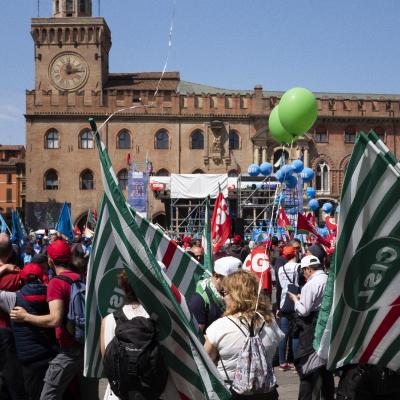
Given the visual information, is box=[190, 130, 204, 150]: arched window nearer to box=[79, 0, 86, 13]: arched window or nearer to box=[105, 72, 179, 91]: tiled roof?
box=[105, 72, 179, 91]: tiled roof

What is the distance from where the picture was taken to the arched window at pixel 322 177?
156 ft

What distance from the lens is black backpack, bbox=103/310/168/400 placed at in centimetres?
370

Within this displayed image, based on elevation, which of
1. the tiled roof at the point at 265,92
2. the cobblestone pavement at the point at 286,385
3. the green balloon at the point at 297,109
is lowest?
the cobblestone pavement at the point at 286,385

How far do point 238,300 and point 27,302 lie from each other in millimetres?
1852

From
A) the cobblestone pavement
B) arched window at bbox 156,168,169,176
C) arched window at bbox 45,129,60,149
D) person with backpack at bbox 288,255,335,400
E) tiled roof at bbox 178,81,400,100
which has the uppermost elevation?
tiled roof at bbox 178,81,400,100

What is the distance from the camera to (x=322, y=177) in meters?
47.8

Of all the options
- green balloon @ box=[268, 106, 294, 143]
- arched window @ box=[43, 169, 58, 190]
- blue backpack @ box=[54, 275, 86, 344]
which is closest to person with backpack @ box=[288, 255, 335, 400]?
blue backpack @ box=[54, 275, 86, 344]

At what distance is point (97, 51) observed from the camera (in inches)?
1906

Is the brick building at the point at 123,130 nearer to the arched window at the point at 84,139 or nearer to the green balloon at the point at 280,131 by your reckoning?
the arched window at the point at 84,139

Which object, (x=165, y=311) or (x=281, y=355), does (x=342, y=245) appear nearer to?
(x=165, y=311)

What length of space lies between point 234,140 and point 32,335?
4263 cm

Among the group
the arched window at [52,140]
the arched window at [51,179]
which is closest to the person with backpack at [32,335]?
the arched window at [51,179]

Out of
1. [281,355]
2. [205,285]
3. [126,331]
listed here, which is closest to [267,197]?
[281,355]

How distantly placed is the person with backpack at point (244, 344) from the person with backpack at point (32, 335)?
67.3 inches
